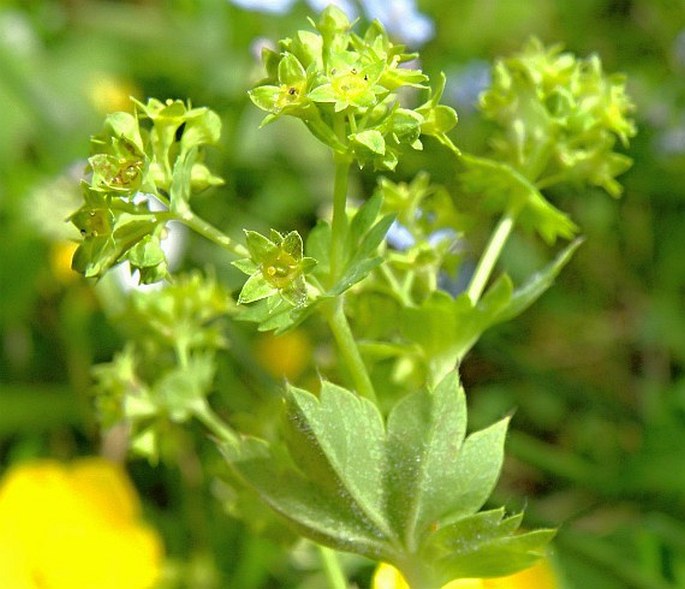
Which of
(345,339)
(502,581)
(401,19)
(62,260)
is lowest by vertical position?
(502,581)

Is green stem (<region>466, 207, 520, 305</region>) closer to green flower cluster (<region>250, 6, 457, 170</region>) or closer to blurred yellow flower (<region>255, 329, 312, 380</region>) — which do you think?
green flower cluster (<region>250, 6, 457, 170</region>)

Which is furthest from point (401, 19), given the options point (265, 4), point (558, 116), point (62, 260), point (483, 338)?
point (558, 116)

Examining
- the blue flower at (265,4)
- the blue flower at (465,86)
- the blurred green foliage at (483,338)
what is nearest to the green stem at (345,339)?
the blurred green foliage at (483,338)

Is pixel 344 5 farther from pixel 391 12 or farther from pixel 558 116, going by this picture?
pixel 558 116

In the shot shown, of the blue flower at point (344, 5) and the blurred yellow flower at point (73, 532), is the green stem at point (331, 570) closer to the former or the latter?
the blurred yellow flower at point (73, 532)

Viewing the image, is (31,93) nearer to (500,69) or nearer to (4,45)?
(4,45)

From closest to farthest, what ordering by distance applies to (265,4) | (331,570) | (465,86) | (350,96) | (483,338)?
(350,96) < (331,570) < (483,338) < (265,4) < (465,86)

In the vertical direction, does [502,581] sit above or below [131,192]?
below
